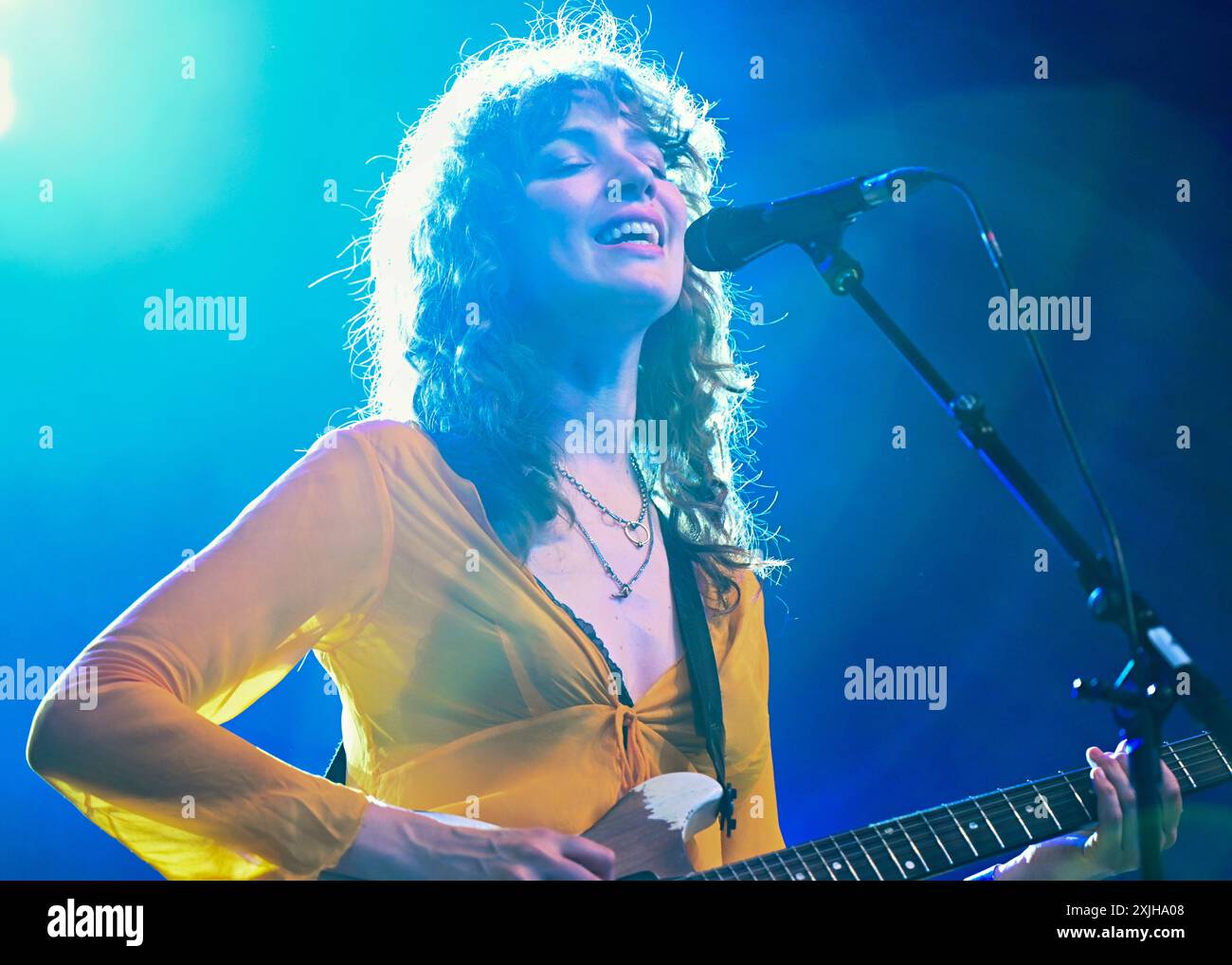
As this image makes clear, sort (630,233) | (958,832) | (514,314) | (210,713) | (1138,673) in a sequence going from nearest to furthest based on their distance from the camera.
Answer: (1138,673) < (210,713) < (958,832) < (630,233) < (514,314)

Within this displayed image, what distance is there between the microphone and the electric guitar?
890mm

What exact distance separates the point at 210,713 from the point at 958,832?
1.32 meters

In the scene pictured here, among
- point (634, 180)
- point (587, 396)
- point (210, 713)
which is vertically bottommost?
point (210, 713)

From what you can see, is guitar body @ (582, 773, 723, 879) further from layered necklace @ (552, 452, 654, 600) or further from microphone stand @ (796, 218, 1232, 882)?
microphone stand @ (796, 218, 1232, 882)

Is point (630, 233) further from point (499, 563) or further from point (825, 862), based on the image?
point (825, 862)

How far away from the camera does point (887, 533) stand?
268cm

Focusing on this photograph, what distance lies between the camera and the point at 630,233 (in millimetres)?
2219

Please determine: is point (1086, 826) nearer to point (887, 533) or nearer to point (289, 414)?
point (887, 533)

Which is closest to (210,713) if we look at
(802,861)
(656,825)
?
(656,825)

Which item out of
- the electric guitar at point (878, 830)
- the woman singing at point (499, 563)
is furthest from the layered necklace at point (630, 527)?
the electric guitar at point (878, 830)

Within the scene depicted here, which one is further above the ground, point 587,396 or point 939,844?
point 587,396

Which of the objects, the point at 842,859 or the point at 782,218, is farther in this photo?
the point at 842,859

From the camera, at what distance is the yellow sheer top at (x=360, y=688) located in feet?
5.41

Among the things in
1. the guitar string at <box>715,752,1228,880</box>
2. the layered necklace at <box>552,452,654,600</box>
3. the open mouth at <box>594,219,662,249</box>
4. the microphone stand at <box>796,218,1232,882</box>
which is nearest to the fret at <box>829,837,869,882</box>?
the guitar string at <box>715,752,1228,880</box>
